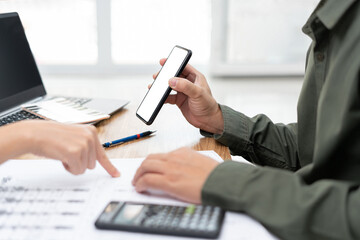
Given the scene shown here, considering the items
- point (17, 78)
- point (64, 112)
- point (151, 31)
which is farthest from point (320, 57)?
point (151, 31)

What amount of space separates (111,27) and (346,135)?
1.60 metres

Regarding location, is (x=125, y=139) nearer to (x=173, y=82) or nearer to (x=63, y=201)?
(x=173, y=82)

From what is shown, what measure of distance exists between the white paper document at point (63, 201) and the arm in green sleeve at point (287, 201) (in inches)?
0.8

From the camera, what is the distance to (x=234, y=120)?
2.80 ft

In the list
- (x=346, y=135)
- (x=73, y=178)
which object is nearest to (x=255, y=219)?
(x=346, y=135)

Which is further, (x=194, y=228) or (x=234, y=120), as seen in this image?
(x=234, y=120)

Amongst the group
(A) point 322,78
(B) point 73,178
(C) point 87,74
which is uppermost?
(A) point 322,78

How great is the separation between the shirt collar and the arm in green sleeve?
225 mm

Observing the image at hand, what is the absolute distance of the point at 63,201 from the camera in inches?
21.6

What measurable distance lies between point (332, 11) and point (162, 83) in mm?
359

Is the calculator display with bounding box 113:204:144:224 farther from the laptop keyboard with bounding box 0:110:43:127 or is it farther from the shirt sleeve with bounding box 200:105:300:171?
the laptop keyboard with bounding box 0:110:43:127

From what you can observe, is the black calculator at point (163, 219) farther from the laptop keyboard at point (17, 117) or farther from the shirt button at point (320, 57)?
the laptop keyboard at point (17, 117)

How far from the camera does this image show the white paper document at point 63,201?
48 cm

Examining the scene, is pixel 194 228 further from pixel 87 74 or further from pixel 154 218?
pixel 87 74
